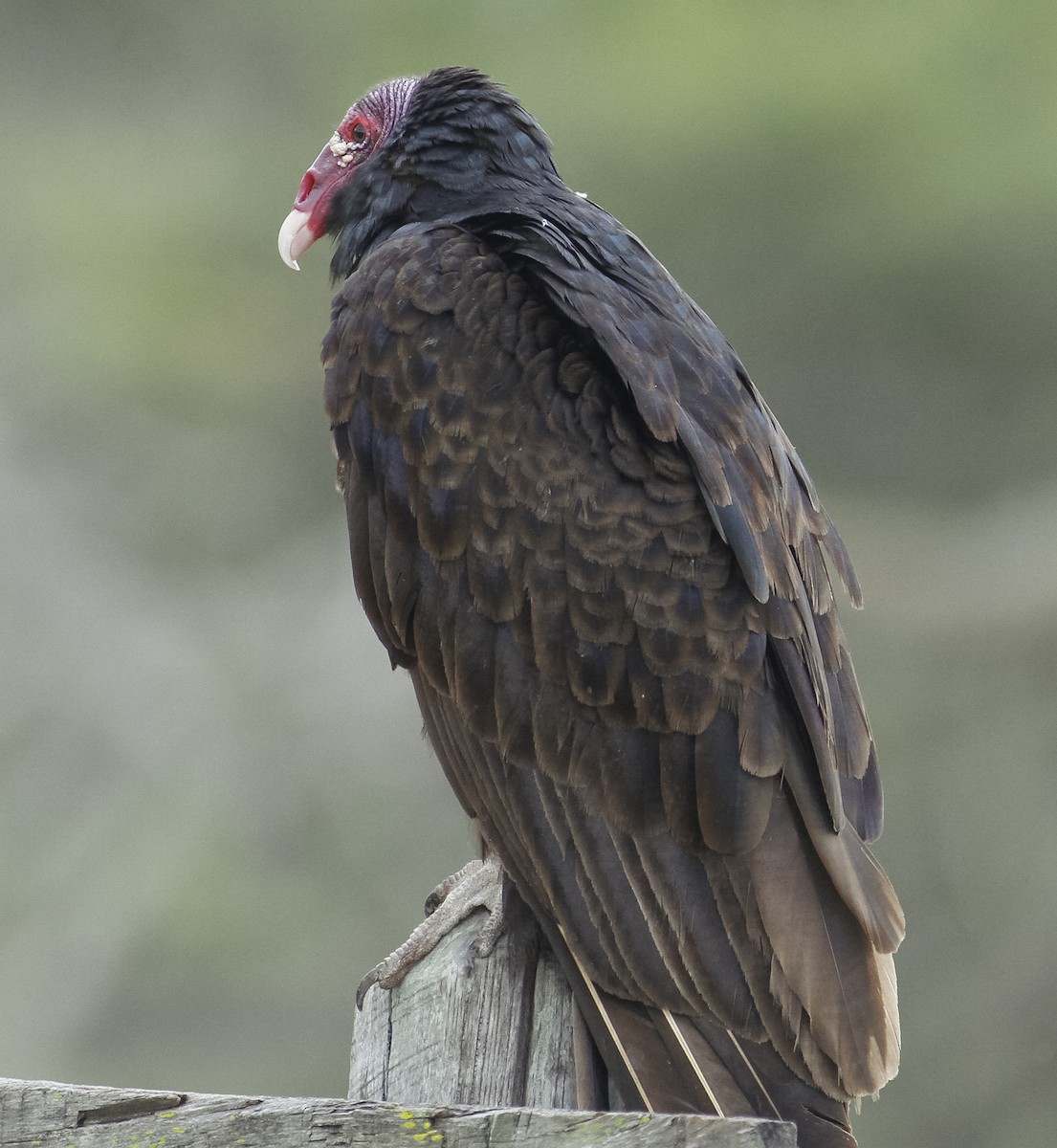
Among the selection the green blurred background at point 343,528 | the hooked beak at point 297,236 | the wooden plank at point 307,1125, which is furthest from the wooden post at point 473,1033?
the green blurred background at point 343,528

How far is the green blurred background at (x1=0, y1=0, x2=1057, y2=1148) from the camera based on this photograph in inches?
267

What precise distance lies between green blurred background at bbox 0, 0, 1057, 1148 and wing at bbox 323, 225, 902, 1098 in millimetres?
4393

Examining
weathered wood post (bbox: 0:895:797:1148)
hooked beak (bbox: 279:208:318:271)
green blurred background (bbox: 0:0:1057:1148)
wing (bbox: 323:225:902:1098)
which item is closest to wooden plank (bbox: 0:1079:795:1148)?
weathered wood post (bbox: 0:895:797:1148)

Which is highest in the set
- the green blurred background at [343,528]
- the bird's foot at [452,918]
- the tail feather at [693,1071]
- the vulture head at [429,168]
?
the green blurred background at [343,528]

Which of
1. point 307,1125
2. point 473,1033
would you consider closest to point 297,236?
point 473,1033

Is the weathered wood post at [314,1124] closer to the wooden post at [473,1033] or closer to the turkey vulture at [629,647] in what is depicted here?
the wooden post at [473,1033]

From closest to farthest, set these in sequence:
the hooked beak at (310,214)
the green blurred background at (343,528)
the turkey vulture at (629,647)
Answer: the turkey vulture at (629,647)
the hooked beak at (310,214)
the green blurred background at (343,528)

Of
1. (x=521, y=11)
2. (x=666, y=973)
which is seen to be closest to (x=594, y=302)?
(x=666, y=973)

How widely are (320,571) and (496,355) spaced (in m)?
5.02

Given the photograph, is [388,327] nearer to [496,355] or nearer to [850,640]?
[496,355]

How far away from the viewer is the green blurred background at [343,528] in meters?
6.79

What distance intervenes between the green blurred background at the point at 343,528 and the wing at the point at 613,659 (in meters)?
4.39

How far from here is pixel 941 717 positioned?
22.9 ft

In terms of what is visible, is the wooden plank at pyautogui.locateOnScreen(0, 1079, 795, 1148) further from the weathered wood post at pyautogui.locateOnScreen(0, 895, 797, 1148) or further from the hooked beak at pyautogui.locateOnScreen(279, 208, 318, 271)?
the hooked beak at pyautogui.locateOnScreen(279, 208, 318, 271)
